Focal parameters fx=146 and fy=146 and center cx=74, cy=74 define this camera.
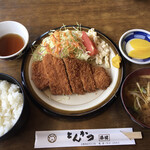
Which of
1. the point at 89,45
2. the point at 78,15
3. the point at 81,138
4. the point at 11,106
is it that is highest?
the point at 78,15

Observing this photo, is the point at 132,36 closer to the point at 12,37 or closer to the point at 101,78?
the point at 101,78

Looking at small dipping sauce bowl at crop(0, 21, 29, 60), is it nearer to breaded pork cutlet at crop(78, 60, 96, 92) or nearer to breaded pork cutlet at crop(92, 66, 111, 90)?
breaded pork cutlet at crop(78, 60, 96, 92)

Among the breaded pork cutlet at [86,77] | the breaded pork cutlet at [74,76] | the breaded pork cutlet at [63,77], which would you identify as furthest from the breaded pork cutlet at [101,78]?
the breaded pork cutlet at [63,77]

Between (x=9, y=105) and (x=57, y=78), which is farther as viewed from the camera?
(x=57, y=78)

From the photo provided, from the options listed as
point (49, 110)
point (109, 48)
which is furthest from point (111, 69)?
point (49, 110)

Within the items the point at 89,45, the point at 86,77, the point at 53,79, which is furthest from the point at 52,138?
the point at 89,45

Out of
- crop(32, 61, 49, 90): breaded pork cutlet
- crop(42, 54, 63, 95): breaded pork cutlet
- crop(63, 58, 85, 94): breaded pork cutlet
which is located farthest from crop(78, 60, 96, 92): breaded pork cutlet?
crop(32, 61, 49, 90): breaded pork cutlet

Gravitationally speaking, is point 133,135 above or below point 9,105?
below
